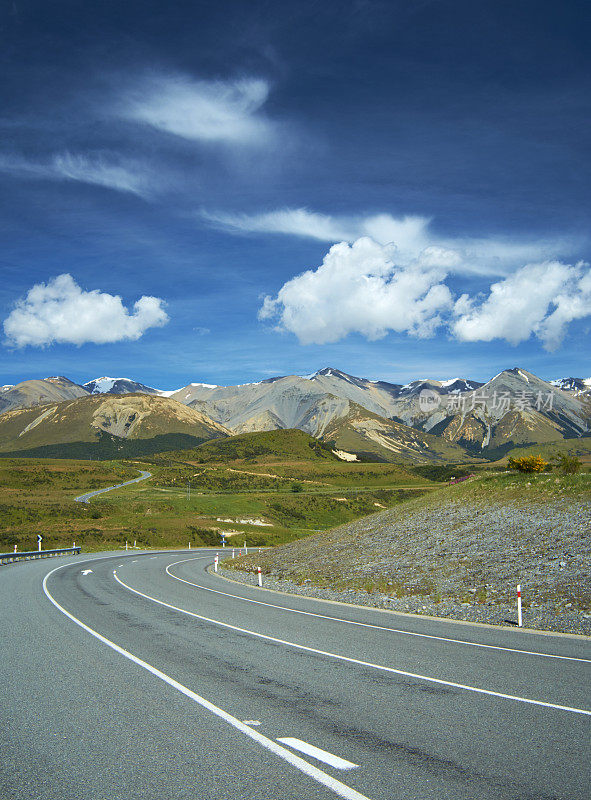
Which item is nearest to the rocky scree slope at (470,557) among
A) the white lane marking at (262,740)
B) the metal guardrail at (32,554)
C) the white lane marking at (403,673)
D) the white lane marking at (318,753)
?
the white lane marking at (403,673)

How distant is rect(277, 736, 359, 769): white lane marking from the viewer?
5.88 meters

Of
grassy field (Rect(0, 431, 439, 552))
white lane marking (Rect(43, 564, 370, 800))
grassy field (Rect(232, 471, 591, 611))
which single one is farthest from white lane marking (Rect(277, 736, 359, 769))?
grassy field (Rect(0, 431, 439, 552))

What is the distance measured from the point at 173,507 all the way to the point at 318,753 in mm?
92582

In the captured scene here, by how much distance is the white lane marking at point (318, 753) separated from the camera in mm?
5879

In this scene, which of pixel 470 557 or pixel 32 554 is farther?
pixel 32 554

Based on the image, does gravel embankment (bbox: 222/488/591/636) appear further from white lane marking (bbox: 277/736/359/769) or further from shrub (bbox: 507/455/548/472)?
white lane marking (bbox: 277/736/359/769)

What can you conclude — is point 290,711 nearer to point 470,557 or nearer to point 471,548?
point 470,557

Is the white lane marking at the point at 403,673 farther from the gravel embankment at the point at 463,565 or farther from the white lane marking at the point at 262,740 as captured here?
the gravel embankment at the point at 463,565

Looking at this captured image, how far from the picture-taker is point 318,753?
245 inches

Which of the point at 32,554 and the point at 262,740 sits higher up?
the point at 262,740

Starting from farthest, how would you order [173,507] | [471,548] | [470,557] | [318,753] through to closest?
1. [173,507]
2. [471,548]
3. [470,557]
4. [318,753]

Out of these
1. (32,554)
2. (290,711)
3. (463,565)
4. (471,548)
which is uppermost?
(290,711)

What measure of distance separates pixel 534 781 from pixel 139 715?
501 cm

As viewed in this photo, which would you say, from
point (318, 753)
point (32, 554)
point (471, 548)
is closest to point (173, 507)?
point (32, 554)
